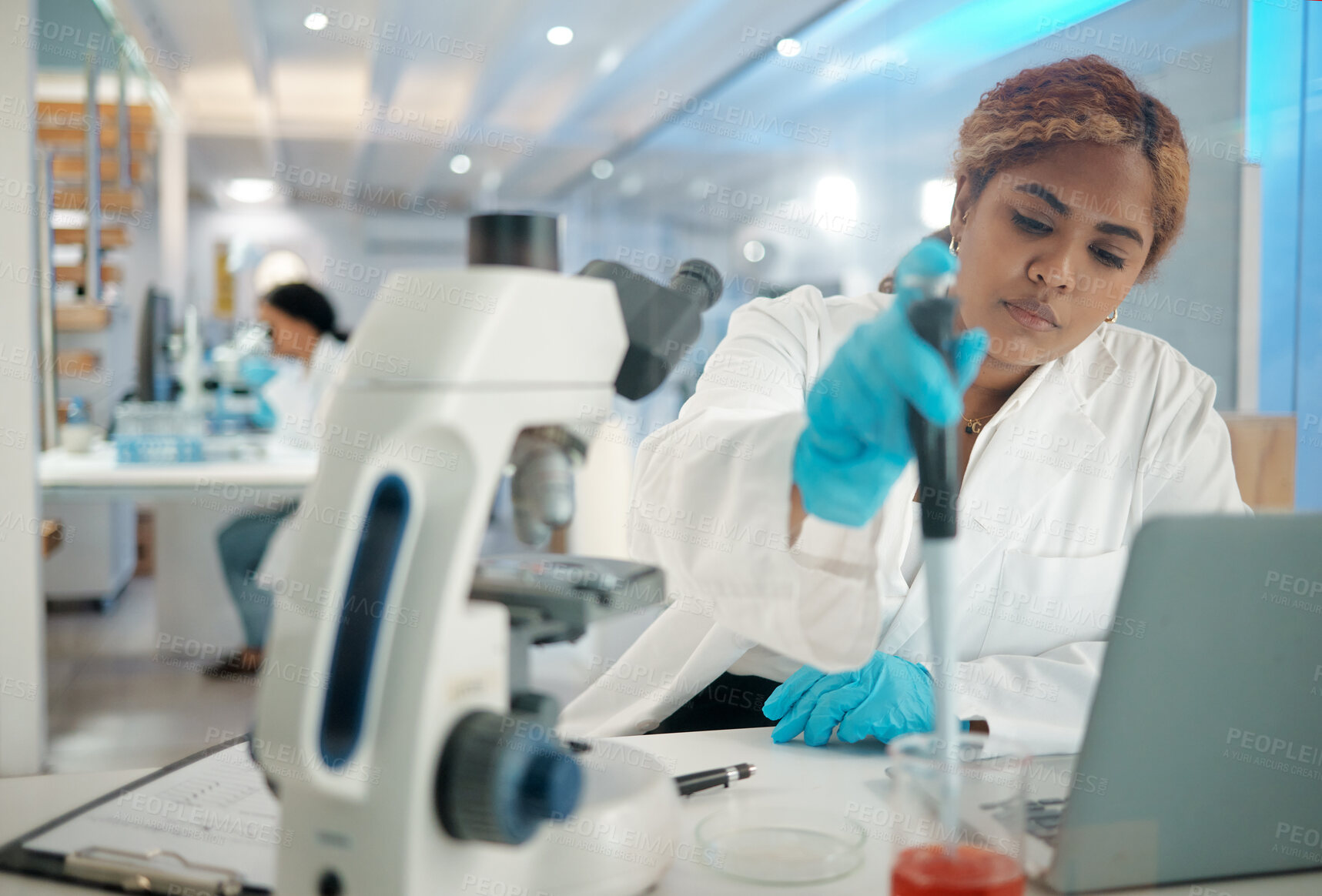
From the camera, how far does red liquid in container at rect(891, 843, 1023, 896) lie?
0.58 metres

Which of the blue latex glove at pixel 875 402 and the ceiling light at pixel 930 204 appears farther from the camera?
the ceiling light at pixel 930 204

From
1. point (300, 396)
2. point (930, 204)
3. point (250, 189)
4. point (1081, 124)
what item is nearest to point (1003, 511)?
point (1081, 124)

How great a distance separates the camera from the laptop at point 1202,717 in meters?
0.64

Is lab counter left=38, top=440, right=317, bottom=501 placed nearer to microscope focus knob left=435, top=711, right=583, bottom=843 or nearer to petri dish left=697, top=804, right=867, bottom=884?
petri dish left=697, top=804, right=867, bottom=884

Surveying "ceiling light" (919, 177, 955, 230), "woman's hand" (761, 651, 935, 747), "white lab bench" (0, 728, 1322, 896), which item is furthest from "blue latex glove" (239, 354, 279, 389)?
"woman's hand" (761, 651, 935, 747)

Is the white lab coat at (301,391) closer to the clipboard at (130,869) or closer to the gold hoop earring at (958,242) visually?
the gold hoop earring at (958,242)

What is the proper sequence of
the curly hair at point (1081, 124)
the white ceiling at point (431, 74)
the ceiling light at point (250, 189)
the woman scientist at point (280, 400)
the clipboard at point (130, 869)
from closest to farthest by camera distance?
1. the clipboard at point (130, 869)
2. the curly hair at point (1081, 124)
3. the woman scientist at point (280, 400)
4. the white ceiling at point (431, 74)
5. the ceiling light at point (250, 189)

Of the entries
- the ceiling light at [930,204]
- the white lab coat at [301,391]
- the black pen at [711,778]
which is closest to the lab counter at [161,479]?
the white lab coat at [301,391]

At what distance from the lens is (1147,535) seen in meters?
0.63

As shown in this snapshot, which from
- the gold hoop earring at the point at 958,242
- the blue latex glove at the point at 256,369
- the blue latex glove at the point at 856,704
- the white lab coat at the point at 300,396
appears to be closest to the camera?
the blue latex glove at the point at 856,704

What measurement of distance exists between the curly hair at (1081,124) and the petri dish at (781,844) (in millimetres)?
892

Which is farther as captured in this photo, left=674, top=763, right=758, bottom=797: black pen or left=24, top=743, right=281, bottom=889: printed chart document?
left=674, top=763, right=758, bottom=797: black pen

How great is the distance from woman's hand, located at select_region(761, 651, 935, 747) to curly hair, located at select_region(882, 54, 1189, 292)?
27.0 inches

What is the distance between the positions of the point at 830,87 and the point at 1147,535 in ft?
16.3
